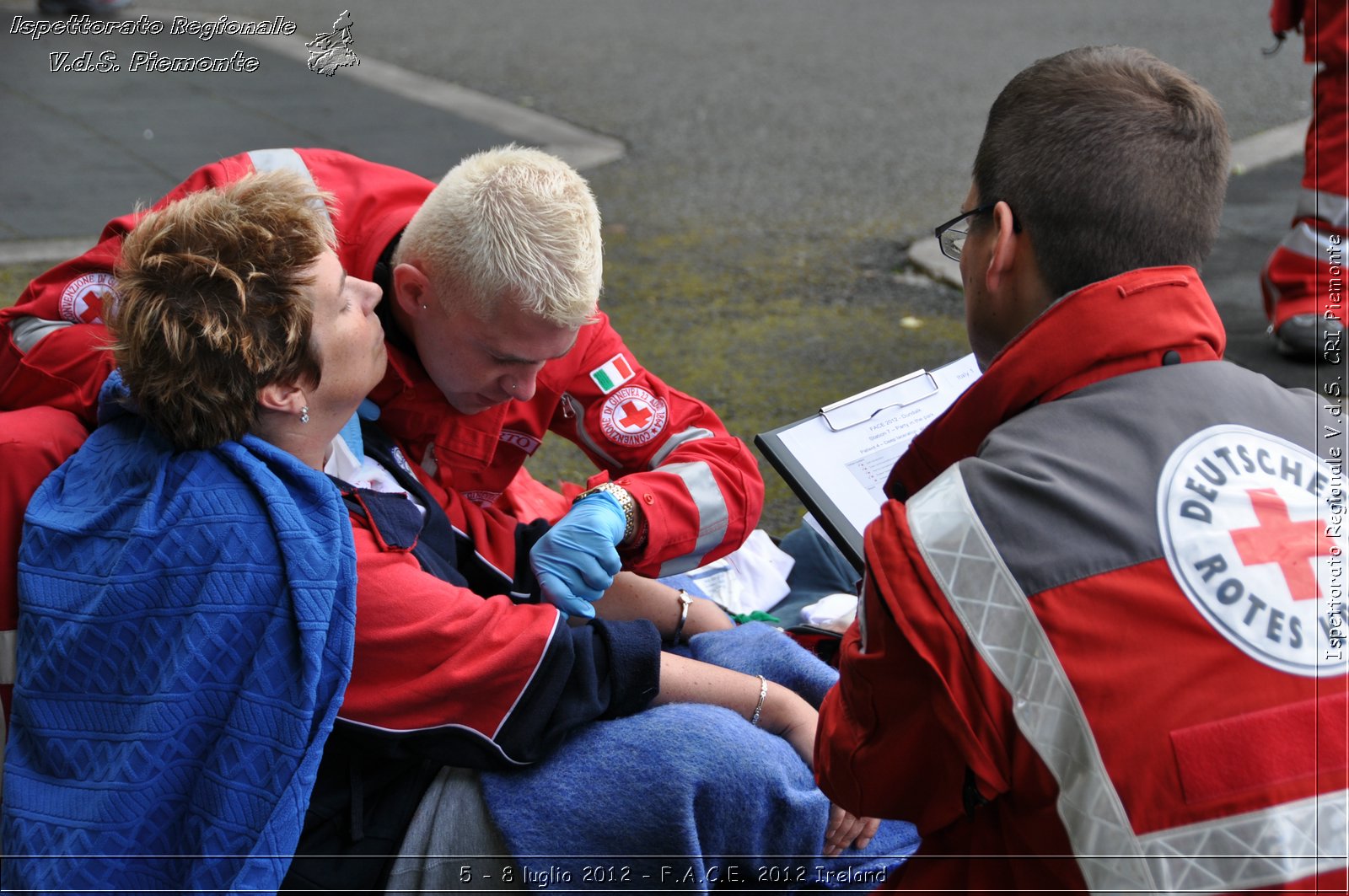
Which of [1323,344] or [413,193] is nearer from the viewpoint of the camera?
[413,193]

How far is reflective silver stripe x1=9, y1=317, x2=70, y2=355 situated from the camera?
2.15m

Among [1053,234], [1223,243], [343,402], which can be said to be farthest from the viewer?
[1223,243]

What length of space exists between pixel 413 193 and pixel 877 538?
4.42ft

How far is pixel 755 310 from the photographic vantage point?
507 centimetres

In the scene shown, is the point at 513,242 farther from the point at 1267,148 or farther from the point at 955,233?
the point at 1267,148

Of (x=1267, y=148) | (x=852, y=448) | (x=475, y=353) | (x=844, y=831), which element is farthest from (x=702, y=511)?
(x=1267, y=148)

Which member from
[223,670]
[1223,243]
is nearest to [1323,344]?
[1223,243]

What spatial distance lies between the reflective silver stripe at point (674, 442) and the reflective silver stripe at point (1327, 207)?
9.80 ft

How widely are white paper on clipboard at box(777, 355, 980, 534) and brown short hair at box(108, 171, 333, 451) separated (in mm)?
873

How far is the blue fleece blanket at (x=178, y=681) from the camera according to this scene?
174 centimetres

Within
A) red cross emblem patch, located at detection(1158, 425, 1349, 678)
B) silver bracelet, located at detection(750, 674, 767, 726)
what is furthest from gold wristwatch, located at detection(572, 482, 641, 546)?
red cross emblem patch, located at detection(1158, 425, 1349, 678)

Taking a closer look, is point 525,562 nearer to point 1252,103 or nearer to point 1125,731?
point 1125,731

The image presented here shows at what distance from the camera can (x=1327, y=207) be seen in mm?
4469

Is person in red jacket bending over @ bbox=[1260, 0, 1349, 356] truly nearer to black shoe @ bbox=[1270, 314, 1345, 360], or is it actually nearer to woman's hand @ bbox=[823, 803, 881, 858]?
black shoe @ bbox=[1270, 314, 1345, 360]
